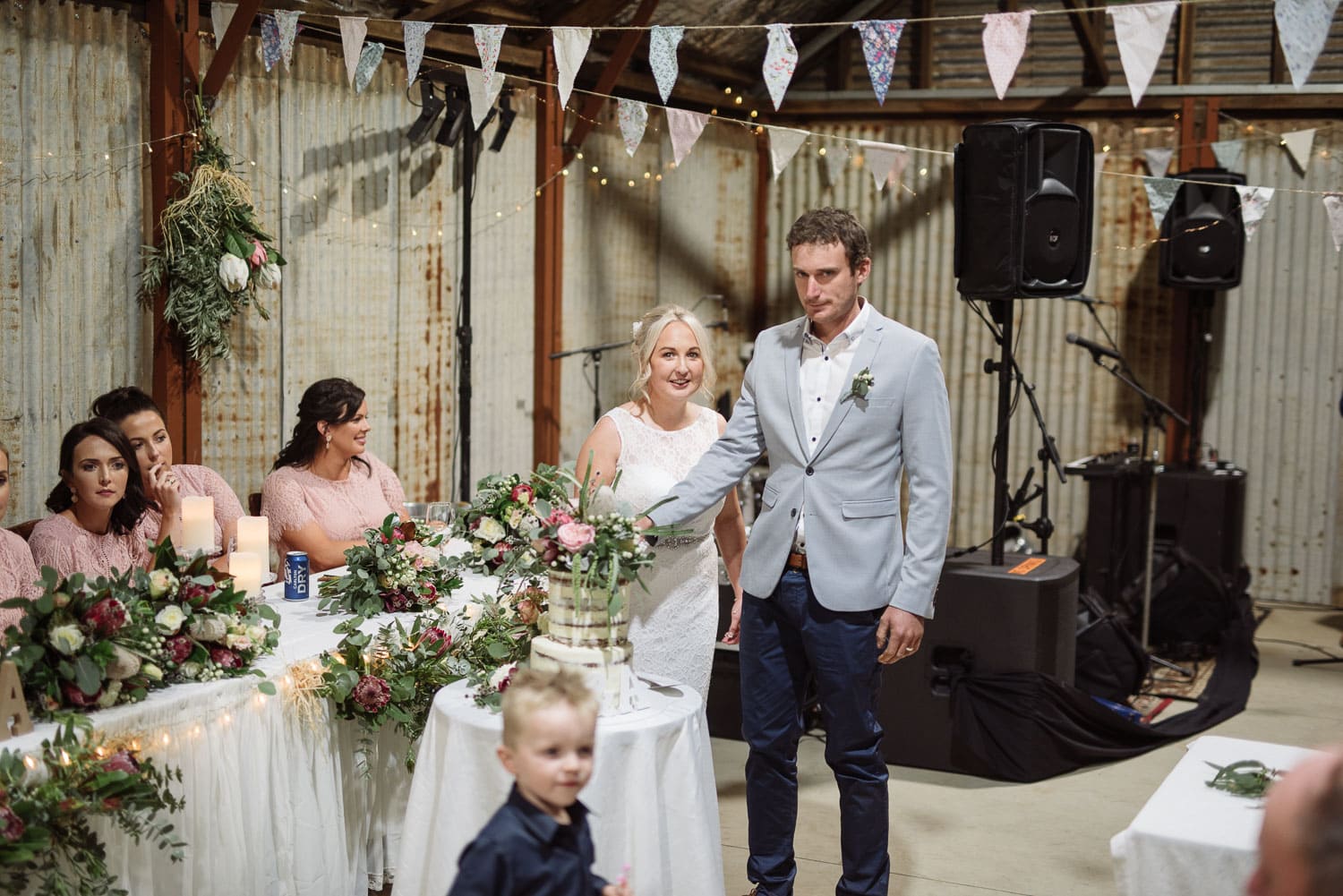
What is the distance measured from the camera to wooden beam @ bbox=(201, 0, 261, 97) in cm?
512

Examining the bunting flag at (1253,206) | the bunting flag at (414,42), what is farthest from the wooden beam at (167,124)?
the bunting flag at (1253,206)

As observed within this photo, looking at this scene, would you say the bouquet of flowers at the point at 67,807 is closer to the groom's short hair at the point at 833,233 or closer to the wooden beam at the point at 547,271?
the groom's short hair at the point at 833,233

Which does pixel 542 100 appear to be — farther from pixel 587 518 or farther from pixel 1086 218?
pixel 587 518

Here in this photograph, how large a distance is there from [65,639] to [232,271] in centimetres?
276

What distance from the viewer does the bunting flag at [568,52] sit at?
5.30m

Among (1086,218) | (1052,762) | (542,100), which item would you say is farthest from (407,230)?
(1052,762)

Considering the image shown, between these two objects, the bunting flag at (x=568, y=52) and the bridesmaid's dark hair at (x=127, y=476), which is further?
the bunting flag at (x=568, y=52)

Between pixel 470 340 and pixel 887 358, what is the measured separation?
3975 millimetres

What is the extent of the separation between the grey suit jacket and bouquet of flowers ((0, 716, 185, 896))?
149 centimetres

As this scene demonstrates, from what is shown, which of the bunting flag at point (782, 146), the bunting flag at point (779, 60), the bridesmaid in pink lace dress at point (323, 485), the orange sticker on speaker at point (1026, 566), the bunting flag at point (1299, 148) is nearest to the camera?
the bridesmaid in pink lace dress at point (323, 485)

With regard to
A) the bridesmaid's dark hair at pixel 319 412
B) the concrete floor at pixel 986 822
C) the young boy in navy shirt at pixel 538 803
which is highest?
the bridesmaid's dark hair at pixel 319 412

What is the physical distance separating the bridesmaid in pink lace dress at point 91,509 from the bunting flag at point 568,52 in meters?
2.28

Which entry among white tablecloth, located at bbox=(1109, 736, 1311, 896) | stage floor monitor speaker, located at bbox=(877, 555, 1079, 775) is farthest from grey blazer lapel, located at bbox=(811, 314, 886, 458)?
stage floor monitor speaker, located at bbox=(877, 555, 1079, 775)

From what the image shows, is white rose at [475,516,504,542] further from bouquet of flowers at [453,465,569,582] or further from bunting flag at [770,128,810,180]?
bunting flag at [770,128,810,180]
